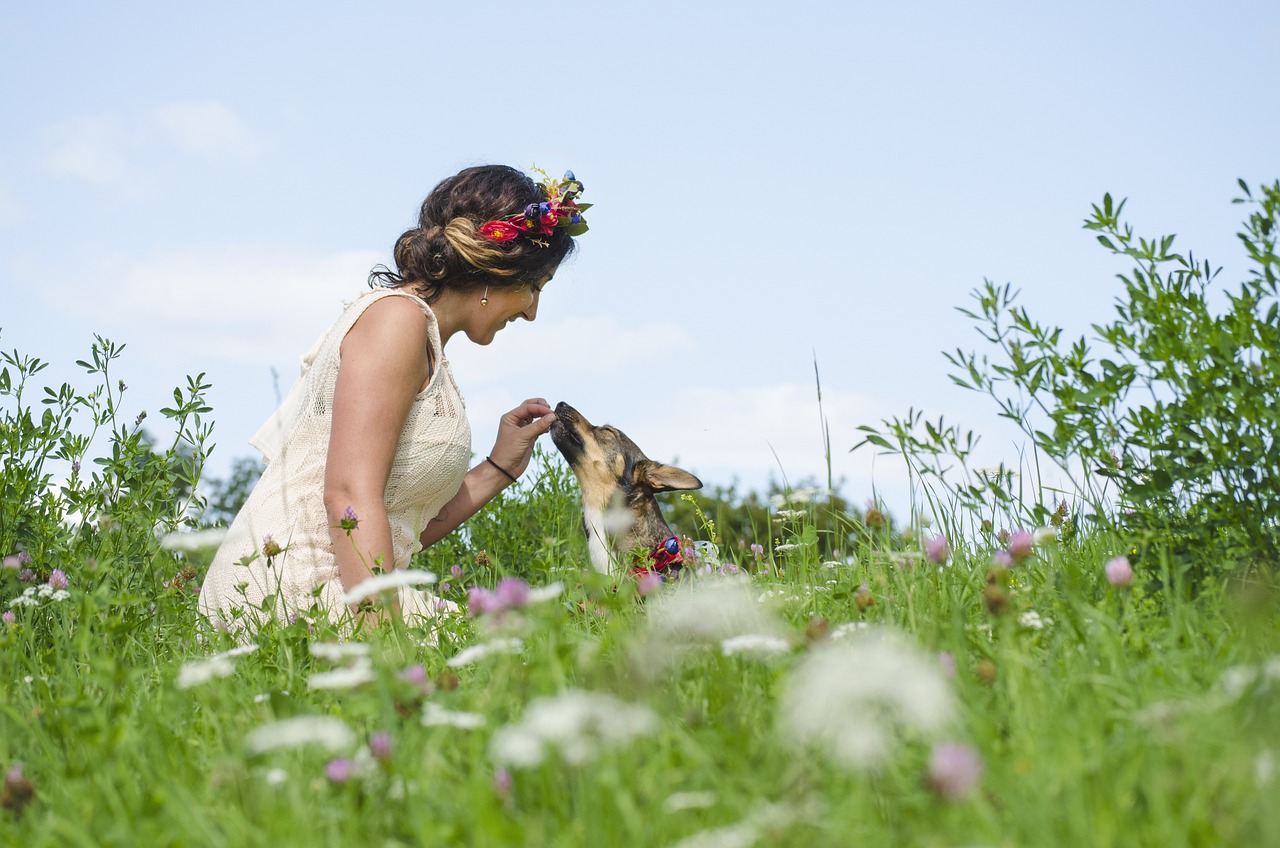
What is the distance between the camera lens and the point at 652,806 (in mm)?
1781

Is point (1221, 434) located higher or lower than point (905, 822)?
higher

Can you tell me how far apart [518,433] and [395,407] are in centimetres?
152

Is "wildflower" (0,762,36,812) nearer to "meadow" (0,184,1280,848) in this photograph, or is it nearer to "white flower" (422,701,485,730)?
"meadow" (0,184,1280,848)

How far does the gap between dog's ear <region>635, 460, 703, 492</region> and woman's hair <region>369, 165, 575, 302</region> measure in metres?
1.77

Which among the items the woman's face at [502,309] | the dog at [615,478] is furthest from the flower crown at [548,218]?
the dog at [615,478]

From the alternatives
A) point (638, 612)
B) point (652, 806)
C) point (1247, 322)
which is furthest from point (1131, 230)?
point (652, 806)

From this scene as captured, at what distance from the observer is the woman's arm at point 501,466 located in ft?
19.7

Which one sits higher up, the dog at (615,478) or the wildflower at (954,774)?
the dog at (615,478)

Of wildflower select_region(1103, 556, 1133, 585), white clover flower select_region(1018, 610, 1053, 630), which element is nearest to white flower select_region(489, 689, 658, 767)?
white clover flower select_region(1018, 610, 1053, 630)

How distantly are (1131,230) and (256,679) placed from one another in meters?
2.76

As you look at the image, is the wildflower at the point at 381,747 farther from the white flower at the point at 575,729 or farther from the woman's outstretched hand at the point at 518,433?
the woman's outstretched hand at the point at 518,433

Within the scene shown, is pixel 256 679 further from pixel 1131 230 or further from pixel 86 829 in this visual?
pixel 1131 230

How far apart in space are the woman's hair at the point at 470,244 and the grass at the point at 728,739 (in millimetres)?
2337

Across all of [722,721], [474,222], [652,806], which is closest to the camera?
[652,806]
